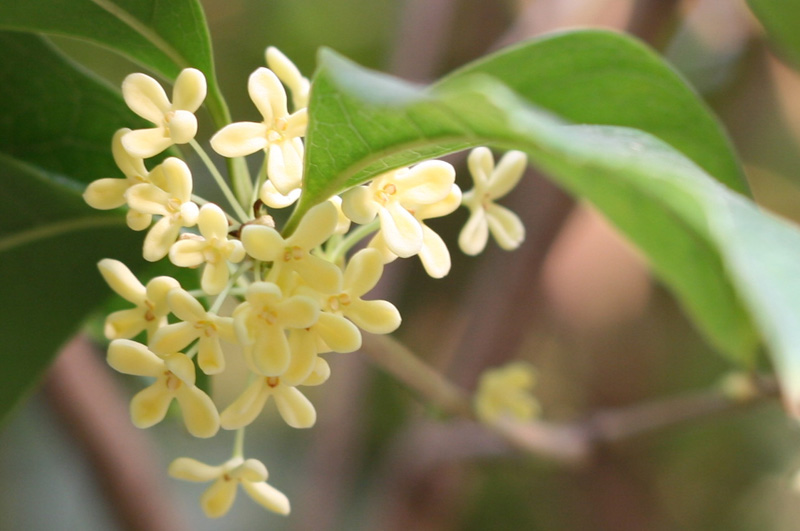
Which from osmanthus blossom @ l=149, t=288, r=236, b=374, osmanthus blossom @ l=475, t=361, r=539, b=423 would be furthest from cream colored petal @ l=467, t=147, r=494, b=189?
osmanthus blossom @ l=475, t=361, r=539, b=423

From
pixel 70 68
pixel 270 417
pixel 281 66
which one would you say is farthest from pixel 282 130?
pixel 270 417

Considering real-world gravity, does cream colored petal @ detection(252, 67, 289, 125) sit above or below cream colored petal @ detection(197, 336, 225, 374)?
above

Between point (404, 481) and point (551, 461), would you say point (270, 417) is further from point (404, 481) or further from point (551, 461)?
point (551, 461)

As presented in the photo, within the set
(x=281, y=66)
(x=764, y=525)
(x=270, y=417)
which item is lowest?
(x=270, y=417)

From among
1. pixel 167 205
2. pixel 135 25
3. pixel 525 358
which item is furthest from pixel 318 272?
pixel 525 358

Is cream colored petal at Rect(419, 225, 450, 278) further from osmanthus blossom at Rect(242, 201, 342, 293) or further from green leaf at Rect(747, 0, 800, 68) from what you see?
green leaf at Rect(747, 0, 800, 68)

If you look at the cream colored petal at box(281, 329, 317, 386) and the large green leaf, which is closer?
the cream colored petal at box(281, 329, 317, 386)

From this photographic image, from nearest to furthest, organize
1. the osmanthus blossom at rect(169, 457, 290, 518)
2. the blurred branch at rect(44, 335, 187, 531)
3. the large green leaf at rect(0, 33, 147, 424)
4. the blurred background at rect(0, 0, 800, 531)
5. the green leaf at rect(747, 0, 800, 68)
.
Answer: the osmanthus blossom at rect(169, 457, 290, 518)
the large green leaf at rect(0, 33, 147, 424)
the green leaf at rect(747, 0, 800, 68)
the blurred branch at rect(44, 335, 187, 531)
the blurred background at rect(0, 0, 800, 531)
